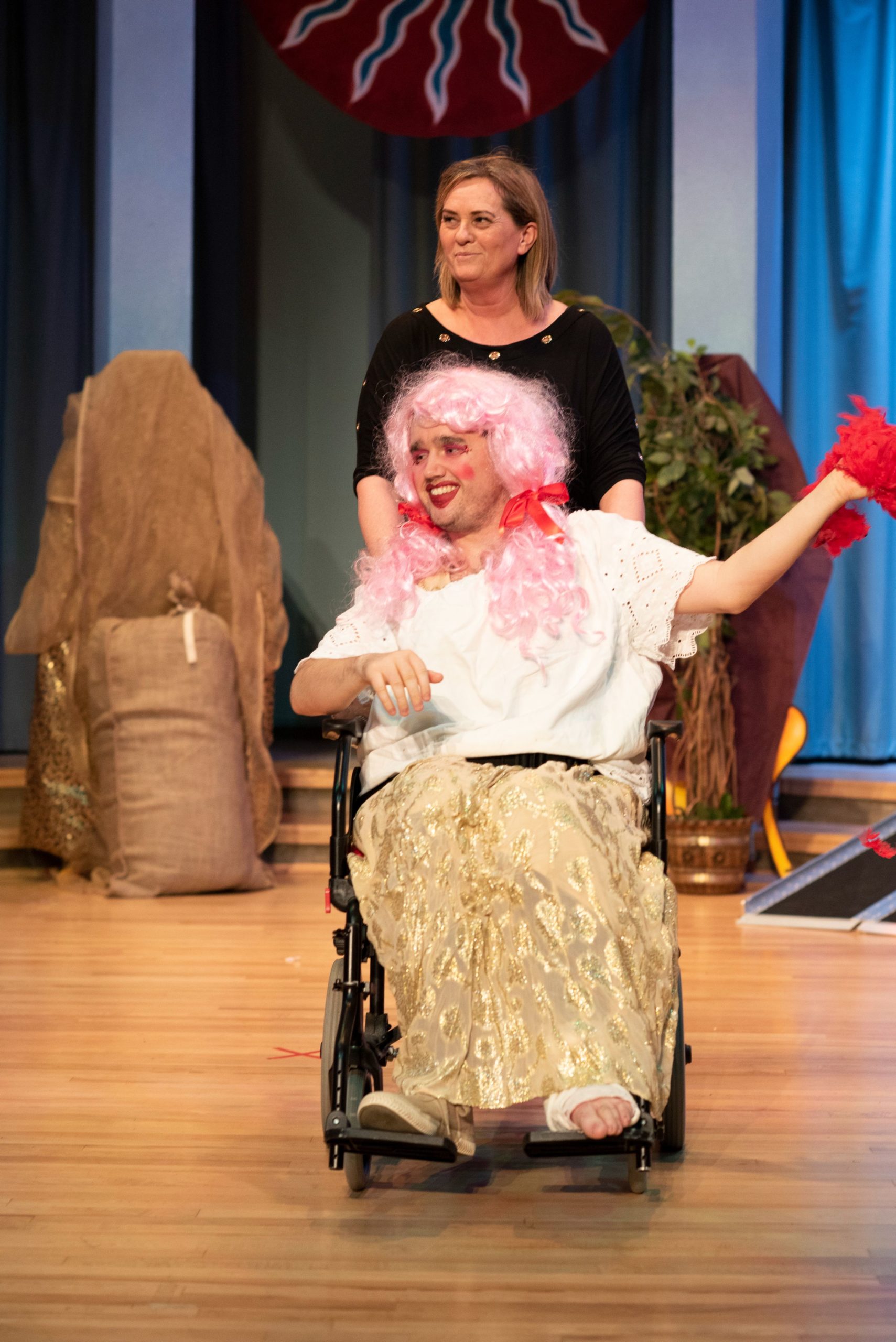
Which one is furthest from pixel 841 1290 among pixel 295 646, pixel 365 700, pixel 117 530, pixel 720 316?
pixel 295 646

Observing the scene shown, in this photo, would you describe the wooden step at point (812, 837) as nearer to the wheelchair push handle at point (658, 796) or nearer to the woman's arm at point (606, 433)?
the woman's arm at point (606, 433)

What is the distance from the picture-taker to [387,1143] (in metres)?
1.67

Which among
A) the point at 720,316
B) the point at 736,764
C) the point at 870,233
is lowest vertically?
the point at 736,764

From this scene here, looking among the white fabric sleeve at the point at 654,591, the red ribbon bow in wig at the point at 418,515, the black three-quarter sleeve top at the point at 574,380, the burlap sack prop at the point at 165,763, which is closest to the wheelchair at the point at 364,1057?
the white fabric sleeve at the point at 654,591

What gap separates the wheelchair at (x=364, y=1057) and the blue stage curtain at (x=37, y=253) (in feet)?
12.2

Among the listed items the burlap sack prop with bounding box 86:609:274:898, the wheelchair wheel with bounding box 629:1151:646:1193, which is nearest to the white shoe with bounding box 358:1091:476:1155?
the wheelchair wheel with bounding box 629:1151:646:1193

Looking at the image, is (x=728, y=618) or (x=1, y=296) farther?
(x=1, y=296)

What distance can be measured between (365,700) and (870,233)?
13.2ft

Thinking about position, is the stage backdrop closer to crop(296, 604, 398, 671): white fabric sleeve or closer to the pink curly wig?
the pink curly wig

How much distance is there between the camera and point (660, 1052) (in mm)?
1778

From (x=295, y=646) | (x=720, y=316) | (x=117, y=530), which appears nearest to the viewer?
(x=117, y=530)

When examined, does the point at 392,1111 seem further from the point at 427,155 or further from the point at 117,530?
the point at 427,155

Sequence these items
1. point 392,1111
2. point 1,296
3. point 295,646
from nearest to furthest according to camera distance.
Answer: point 392,1111, point 1,296, point 295,646

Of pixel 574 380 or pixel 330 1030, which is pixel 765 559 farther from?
pixel 330 1030
